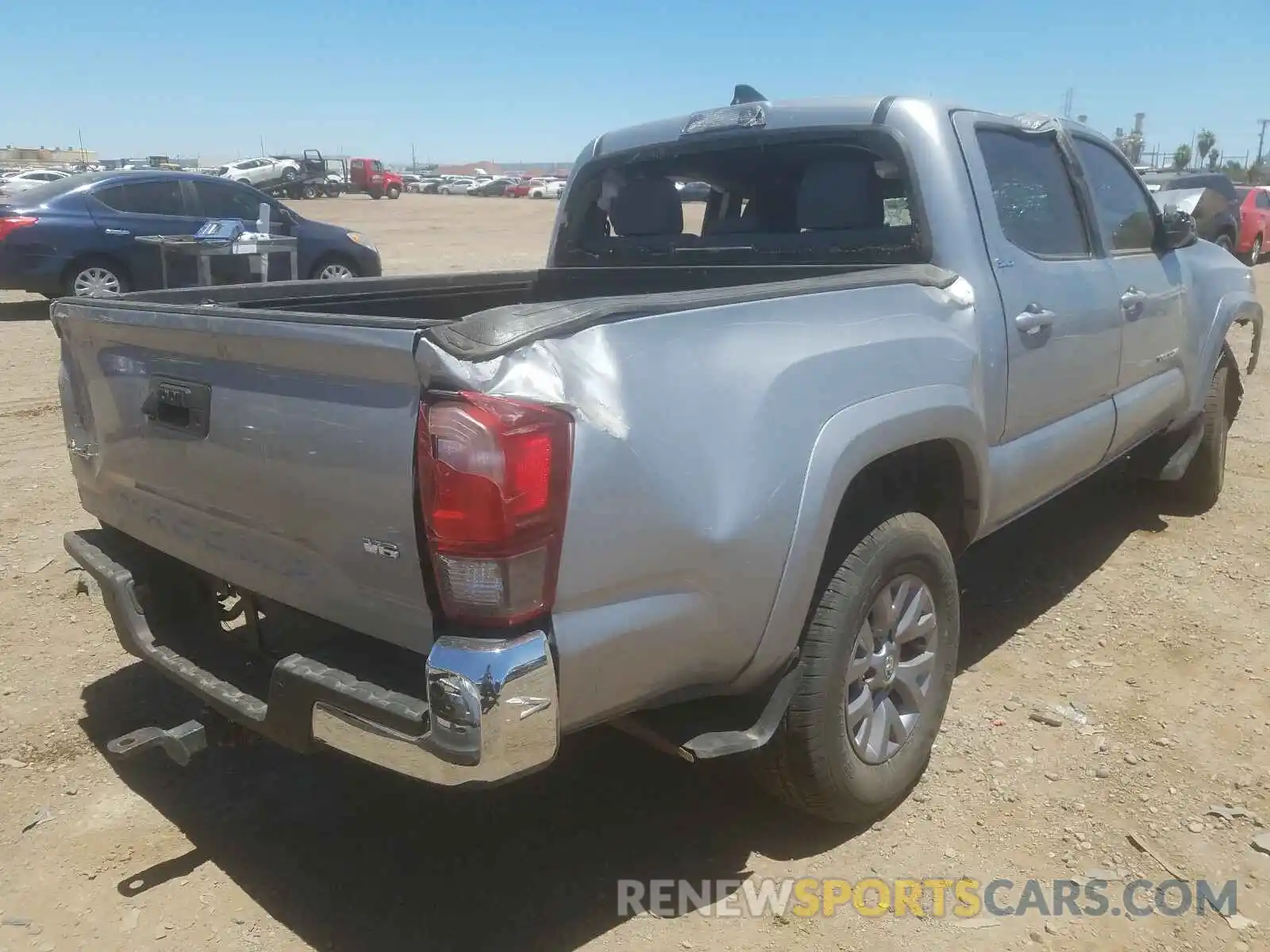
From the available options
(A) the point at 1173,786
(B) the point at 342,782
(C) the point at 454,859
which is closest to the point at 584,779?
(C) the point at 454,859

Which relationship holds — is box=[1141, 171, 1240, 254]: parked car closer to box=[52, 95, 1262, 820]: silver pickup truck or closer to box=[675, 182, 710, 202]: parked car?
box=[675, 182, 710, 202]: parked car

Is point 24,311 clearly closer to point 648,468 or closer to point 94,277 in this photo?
point 94,277

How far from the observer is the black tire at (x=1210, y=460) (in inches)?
208

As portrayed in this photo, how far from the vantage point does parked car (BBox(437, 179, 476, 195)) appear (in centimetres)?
6656

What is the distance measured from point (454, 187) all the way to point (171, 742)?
69.0 meters

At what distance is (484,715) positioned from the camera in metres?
1.93

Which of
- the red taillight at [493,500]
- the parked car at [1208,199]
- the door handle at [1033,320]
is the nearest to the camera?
the red taillight at [493,500]

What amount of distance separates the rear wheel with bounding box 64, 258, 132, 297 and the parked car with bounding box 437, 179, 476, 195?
56373 millimetres

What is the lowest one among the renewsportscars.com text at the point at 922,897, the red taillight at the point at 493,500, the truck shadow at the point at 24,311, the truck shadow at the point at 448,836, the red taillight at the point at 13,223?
the truck shadow at the point at 24,311

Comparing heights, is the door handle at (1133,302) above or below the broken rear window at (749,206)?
below

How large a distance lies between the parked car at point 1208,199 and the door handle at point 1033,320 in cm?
1304

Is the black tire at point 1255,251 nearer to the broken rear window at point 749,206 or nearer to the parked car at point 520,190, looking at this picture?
the broken rear window at point 749,206

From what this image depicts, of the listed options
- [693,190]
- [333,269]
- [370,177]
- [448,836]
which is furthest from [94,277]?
[370,177]

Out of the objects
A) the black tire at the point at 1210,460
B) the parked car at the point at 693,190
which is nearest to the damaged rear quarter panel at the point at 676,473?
the parked car at the point at 693,190
